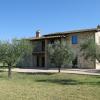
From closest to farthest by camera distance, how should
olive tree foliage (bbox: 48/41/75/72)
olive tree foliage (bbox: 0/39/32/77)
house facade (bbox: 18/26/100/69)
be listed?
olive tree foliage (bbox: 0/39/32/77) < olive tree foliage (bbox: 48/41/75/72) < house facade (bbox: 18/26/100/69)

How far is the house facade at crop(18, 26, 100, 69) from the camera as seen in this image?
41.2 meters

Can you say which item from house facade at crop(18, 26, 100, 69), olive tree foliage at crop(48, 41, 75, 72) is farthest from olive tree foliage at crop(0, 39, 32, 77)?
house facade at crop(18, 26, 100, 69)

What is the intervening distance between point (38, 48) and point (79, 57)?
33.8ft

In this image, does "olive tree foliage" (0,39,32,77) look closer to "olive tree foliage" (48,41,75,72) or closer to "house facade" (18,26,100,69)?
"olive tree foliage" (48,41,75,72)

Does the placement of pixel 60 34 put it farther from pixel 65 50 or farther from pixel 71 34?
pixel 65 50

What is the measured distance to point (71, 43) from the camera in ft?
146

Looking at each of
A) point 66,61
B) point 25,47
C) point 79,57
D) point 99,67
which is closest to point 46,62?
point 79,57

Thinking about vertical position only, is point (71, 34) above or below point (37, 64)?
above

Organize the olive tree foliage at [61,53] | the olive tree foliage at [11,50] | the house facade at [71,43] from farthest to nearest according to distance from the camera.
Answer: the house facade at [71,43], the olive tree foliage at [61,53], the olive tree foliage at [11,50]

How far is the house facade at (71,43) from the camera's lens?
4125 cm

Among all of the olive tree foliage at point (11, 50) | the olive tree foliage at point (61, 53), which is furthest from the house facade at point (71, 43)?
the olive tree foliage at point (11, 50)

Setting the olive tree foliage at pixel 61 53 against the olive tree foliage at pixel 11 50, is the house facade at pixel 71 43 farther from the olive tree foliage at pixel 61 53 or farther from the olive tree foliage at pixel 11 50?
the olive tree foliage at pixel 11 50

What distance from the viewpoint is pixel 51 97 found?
45.4ft

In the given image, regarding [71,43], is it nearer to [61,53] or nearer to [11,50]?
[61,53]
